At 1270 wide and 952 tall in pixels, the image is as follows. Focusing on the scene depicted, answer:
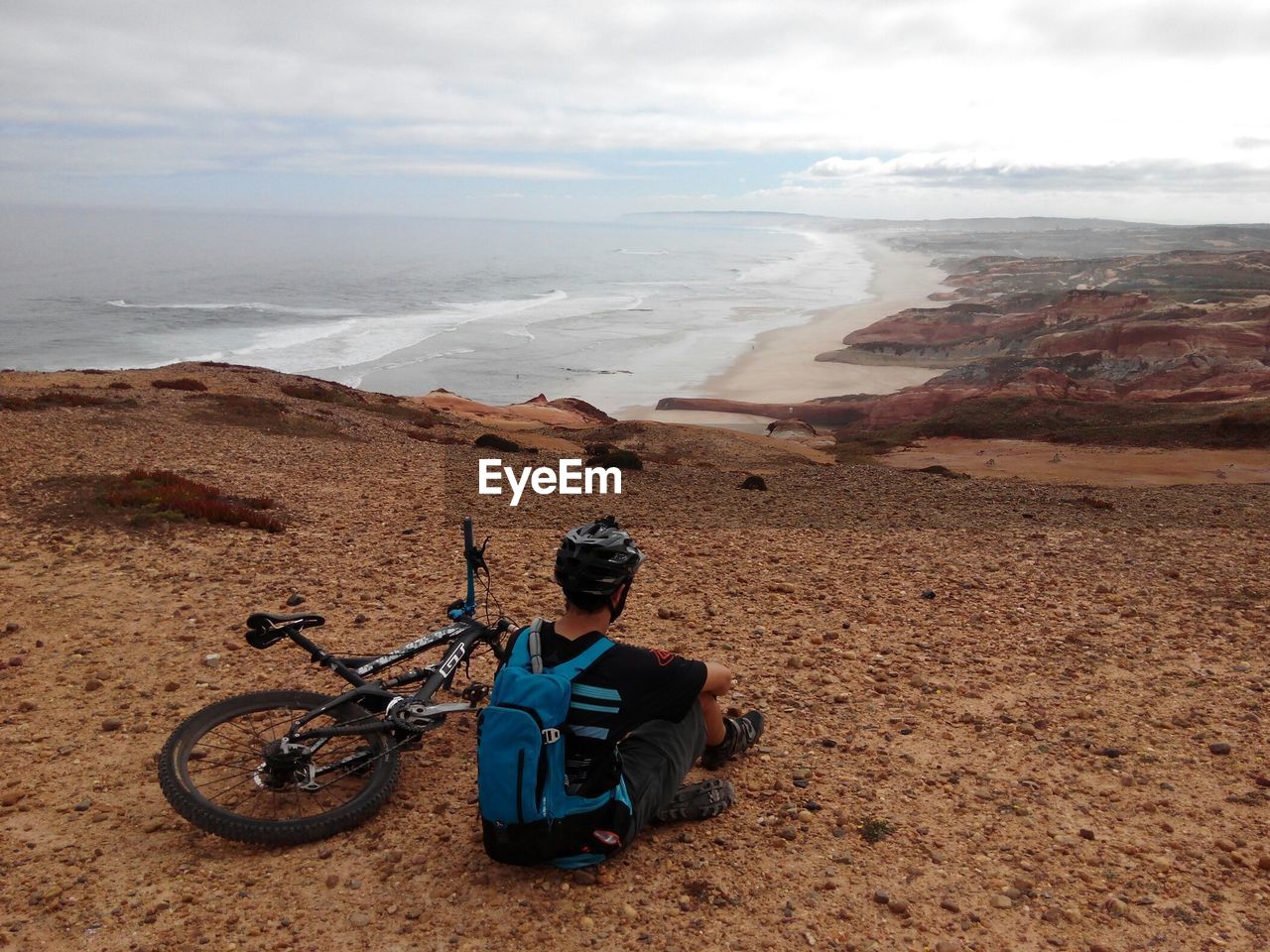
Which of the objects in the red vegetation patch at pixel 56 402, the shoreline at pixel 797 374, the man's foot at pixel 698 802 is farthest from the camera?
the shoreline at pixel 797 374

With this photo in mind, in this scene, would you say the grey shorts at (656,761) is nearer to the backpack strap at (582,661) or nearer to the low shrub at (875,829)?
the backpack strap at (582,661)

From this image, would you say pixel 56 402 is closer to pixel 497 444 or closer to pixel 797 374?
pixel 497 444

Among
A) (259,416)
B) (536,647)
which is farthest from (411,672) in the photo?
(259,416)

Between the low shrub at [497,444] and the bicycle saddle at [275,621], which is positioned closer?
the bicycle saddle at [275,621]

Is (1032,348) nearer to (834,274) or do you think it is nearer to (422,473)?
(422,473)

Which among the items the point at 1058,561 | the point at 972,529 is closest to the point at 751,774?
the point at 1058,561

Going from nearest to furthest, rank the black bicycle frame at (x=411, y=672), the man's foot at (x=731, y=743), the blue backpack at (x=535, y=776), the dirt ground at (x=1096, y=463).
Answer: the blue backpack at (x=535, y=776) < the black bicycle frame at (x=411, y=672) < the man's foot at (x=731, y=743) < the dirt ground at (x=1096, y=463)

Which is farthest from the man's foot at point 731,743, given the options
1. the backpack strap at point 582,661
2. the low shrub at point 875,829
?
the backpack strap at point 582,661

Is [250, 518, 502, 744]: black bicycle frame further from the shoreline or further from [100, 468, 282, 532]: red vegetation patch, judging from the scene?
the shoreline
